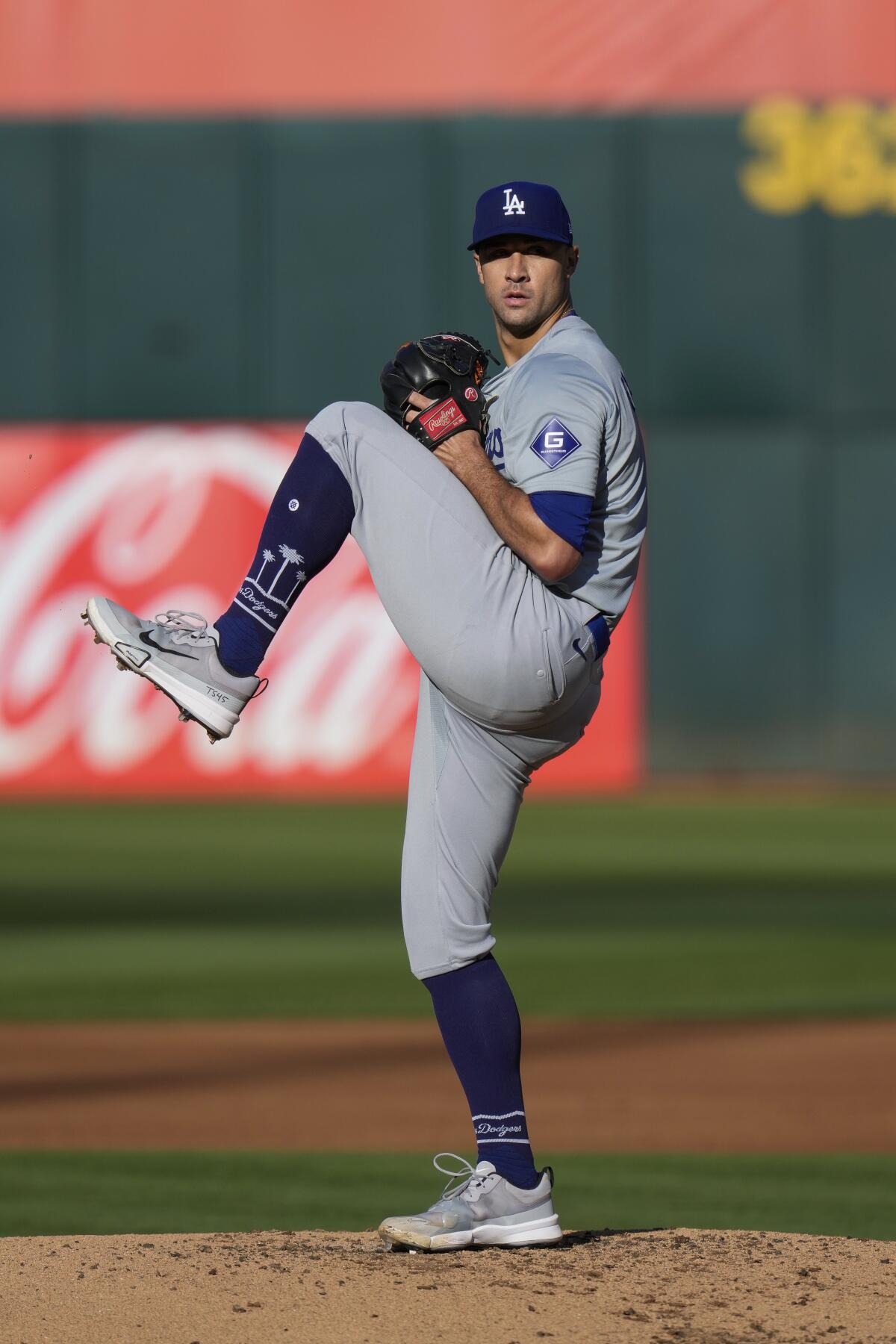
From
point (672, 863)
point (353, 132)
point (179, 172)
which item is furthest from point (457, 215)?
point (672, 863)

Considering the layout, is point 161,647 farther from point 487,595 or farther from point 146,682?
point 146,682

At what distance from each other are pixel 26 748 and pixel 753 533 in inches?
254

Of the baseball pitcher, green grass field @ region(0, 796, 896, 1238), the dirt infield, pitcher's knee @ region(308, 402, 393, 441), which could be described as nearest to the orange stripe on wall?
green grass field @ region(0, 796, 896, 1238)

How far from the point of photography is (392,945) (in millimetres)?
11391

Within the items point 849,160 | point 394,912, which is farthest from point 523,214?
point 849,160

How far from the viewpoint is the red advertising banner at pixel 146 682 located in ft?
60.1

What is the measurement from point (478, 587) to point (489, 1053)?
90 centimetres

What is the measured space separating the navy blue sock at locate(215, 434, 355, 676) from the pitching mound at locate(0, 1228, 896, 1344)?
113 centimetres

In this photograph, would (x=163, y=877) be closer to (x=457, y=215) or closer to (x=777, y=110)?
(x=457, y=215)

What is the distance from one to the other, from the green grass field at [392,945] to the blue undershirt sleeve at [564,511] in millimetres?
2256

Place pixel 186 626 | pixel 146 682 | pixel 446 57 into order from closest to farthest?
pixel 186 626 → pixel 146 682 → pixel 446 57

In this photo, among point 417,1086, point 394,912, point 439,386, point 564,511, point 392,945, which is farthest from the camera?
point 394,912

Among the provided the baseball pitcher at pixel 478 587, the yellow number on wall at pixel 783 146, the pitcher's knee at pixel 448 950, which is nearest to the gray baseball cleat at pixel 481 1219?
the baseball pitcher at pixel 478 587

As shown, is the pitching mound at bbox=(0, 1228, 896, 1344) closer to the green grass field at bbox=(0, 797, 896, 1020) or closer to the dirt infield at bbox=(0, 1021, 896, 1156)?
the dirt infield at bbox=(0, 1021, 896, 1156)
